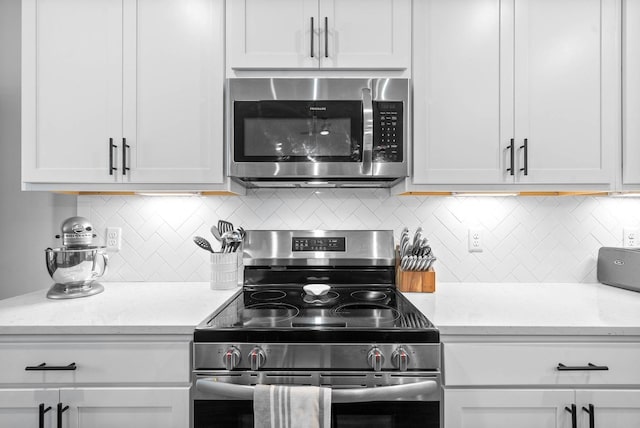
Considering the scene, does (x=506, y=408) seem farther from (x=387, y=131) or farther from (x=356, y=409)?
(x=387, y=131)

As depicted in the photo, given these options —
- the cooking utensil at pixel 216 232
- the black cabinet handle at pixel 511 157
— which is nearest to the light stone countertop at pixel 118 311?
the cooking utensil at pixel 216 232

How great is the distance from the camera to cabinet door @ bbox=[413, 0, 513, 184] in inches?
56.5

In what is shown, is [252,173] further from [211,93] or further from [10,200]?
[10,200]

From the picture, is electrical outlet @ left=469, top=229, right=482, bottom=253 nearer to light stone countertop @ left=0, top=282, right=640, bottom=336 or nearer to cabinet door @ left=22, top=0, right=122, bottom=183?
light stone countertop @ left=0, top=282, right=640, bottom=336

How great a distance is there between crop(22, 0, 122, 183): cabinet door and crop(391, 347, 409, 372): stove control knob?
1.37m

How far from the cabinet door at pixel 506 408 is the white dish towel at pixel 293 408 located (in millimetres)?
410

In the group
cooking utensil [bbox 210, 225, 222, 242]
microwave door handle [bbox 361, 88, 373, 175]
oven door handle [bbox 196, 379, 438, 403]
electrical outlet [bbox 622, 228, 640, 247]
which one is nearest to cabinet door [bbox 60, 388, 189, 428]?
oven door handle [bbox 196, 379, 438, 403]

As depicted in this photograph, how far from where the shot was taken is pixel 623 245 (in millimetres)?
1741

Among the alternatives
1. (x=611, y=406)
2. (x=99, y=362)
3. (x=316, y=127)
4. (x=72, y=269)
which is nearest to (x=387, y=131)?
(x=316, y=127)

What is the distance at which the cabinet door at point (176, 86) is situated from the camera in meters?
1.43

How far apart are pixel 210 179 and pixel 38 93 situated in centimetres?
80

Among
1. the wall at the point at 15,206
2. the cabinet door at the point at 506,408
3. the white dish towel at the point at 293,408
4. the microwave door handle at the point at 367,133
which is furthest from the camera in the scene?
the wall at the point at 15,206

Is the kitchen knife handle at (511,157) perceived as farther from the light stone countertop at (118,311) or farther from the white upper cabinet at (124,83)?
the light stone countertop at (118,311)

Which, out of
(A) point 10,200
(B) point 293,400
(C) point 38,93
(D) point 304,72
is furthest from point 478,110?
(A) point 10,200
